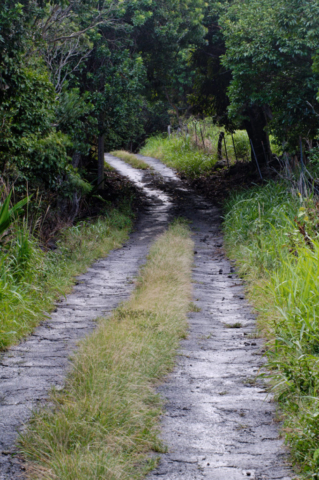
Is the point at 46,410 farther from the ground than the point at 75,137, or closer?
closer

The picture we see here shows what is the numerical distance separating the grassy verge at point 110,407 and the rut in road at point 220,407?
0.47 ft

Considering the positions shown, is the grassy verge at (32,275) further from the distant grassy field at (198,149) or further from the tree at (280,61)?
the distant grassy field at (198,149)

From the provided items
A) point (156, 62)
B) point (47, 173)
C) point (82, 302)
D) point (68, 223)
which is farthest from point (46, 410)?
point (156, 62)

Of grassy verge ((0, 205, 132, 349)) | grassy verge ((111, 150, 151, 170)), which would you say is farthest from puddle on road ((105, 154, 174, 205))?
A: grassy verge ((0, 205, 132, 349))

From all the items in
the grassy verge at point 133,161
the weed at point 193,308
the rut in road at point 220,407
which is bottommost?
the weed at point 193,308

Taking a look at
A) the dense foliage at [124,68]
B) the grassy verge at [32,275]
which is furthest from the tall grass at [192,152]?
the grassy verge at [32,275]

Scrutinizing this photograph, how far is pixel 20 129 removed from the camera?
24.7ft

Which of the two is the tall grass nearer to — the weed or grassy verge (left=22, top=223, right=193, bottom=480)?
the weed

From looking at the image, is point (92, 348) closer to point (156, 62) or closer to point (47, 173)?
point (47, 173)

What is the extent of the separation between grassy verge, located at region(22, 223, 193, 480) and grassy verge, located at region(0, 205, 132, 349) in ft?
3.28

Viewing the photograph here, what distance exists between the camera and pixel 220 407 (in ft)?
11.1

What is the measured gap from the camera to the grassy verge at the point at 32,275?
16.5ft

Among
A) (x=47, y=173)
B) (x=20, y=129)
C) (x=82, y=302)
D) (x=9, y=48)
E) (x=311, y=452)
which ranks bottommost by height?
(x=82, y=302)

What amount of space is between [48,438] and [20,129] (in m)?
5.87
